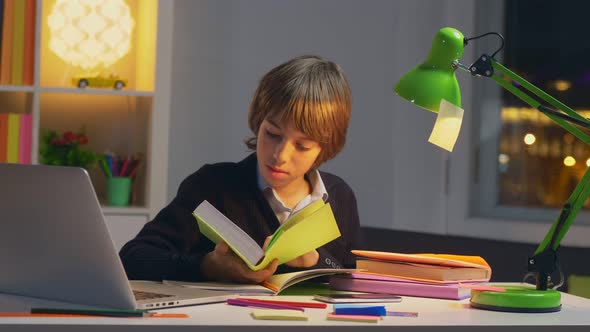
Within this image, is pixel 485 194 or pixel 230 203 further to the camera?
pixel 485 194

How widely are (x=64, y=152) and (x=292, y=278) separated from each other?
5.63 feet

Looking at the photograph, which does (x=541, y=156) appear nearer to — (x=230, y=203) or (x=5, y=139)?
(x=230, y=203)

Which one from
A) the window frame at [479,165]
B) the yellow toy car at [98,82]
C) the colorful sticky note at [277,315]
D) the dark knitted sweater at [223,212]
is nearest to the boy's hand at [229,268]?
the dark knitted sweater at [223,212]

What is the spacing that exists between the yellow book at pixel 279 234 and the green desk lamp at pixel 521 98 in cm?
27

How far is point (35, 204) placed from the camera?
1317mm

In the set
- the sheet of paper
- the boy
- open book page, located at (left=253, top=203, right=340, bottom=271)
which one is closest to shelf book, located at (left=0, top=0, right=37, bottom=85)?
the boy

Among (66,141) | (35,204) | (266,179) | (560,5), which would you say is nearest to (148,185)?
(66,141)

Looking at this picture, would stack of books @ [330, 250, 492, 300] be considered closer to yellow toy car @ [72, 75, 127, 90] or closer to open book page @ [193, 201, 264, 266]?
open book page @ [193, 201, 264, 266]

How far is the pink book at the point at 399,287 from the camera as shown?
1.59 meters

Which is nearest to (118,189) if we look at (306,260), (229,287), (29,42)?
(29,42)

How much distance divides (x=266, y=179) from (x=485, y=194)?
151 centimetres

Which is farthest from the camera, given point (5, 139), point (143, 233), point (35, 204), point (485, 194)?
point (485, 194)

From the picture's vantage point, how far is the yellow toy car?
3.08m

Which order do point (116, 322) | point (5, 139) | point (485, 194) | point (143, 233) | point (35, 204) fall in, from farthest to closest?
1. point (485, 194)
2. point (5, 139)
3. point (143, 233)
4. point (35, 204)
5. point (116, 322)
